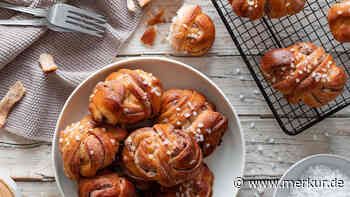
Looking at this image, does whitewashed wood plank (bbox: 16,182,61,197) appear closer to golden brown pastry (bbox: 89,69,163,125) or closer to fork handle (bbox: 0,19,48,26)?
golden brown pastry (bbox: 89,69,163,125)

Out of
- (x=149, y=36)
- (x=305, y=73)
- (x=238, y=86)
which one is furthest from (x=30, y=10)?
(x=305, y=73)

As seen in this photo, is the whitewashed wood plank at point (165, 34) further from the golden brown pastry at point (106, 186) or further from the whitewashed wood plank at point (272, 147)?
the golden brown pastry at point (106, 186)

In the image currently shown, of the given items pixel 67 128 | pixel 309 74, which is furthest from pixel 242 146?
pixel 67 128

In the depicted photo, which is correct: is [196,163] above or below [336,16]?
below

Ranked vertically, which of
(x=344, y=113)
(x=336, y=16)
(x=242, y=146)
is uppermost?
(x=336, y=16)

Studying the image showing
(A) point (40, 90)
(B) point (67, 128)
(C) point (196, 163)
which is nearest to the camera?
(C) point (196, 163)

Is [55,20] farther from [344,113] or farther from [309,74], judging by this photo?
[344,113]
